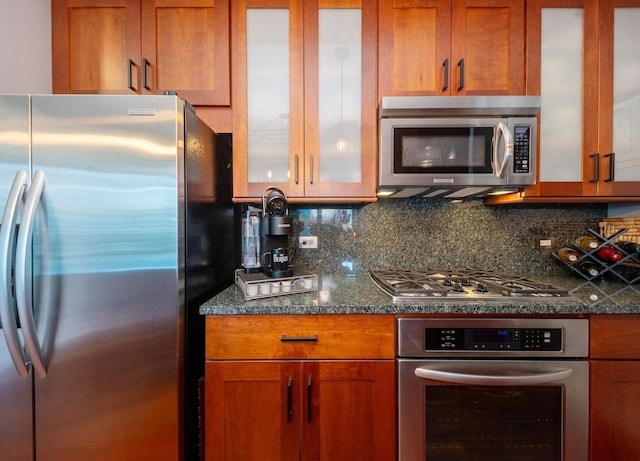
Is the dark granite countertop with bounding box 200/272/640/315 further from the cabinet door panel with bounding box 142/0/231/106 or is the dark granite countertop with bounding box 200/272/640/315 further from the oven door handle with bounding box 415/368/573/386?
the cabinet door panel with bounding box 142/0/231/106

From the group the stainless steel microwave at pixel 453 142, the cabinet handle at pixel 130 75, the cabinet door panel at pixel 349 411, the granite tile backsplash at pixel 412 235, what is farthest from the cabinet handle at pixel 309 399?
the cabinet handle at pixel 130 75

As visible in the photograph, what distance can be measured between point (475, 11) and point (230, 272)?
69.2 inches

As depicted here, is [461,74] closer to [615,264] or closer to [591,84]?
[591,84]

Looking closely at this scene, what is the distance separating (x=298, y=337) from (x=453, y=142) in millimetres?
1056

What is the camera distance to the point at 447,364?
1.03 meters

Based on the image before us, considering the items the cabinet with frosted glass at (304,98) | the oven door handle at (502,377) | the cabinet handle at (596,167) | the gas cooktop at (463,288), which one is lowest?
the oven door handle at (502,377)

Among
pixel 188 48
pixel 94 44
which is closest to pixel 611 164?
pixel 188 48

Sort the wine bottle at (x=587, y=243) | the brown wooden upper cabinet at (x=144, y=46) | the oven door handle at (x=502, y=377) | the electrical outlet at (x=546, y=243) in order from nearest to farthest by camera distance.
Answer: the oven door handle at (x=502, y=377), the brown wooden upper cabinet at (x=144, y=46), the wine bottle at (x=587, y=243), the electrical outlet at (x=546, y=243)

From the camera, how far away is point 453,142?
128 centimetres

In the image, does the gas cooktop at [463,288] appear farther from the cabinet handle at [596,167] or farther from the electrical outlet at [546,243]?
the cabinet handle at [596,167]

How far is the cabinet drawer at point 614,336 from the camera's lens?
3.38 feet

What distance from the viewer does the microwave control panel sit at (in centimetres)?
125

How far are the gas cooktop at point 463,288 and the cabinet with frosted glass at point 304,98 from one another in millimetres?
441

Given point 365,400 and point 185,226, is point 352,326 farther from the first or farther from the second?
point 185,226
